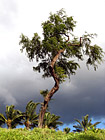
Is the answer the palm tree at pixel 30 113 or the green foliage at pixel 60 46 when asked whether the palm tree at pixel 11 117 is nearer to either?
the palm tree at pixel 30 113

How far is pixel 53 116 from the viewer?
139 ft

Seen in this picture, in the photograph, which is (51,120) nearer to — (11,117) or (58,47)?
(11,117)

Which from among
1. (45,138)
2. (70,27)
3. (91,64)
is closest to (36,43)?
(70,27)

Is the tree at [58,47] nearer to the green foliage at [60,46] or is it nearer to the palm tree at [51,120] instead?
the green foliage at [60,46]

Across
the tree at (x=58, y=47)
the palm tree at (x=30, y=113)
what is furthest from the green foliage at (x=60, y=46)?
the palm tree at (x=30, y=113)

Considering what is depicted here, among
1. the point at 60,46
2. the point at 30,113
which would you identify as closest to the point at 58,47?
the point at 60,46

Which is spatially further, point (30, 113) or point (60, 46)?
point (30, 113)

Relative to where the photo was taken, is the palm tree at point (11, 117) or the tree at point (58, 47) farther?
the palm tree at point (11, 117)

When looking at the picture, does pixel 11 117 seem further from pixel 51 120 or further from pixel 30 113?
pixel 51 120

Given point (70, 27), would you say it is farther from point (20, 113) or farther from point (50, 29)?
point (20, 113)

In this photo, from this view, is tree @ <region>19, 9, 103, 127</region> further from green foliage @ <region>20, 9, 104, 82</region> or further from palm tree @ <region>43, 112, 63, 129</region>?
palm tree @ <region>43, 112, 63, 129</region>

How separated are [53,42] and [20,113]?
22.7 meters

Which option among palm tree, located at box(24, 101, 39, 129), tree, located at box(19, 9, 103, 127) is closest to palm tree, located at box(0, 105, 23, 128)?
palm tree, located at box(24, 101, 39, 129)

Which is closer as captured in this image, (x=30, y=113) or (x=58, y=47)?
(x=58, y=47)
